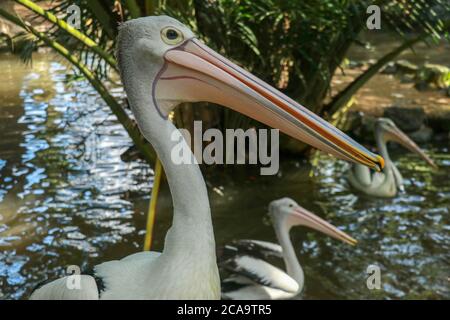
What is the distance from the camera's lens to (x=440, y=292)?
12.2 ft

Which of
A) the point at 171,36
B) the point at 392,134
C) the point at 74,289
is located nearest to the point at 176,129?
the point at 171,36

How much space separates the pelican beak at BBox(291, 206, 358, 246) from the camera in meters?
4.05

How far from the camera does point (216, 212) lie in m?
4.85

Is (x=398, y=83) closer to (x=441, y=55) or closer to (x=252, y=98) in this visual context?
(x=441, y=55)

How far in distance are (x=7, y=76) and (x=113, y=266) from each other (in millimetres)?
7771

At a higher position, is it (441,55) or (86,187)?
(441,55)

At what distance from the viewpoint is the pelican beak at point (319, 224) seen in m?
4.05

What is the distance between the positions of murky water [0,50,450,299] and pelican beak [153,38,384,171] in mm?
2322

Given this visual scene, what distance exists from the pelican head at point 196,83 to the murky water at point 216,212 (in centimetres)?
231

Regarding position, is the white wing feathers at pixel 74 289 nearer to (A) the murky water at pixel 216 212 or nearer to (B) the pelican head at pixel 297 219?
(A) the murky water at pixel 216 212

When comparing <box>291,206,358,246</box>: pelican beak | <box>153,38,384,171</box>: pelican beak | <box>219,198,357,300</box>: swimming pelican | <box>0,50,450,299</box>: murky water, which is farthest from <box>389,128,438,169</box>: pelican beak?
<box>153,38,384,171</box>: pelican beak

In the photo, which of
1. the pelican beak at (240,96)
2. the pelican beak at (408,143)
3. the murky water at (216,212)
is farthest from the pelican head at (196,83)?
the pelican beak at (408,143)

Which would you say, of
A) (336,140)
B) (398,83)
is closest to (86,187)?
(336,140)

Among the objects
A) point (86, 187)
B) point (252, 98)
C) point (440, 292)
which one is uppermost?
point (252, 98)
